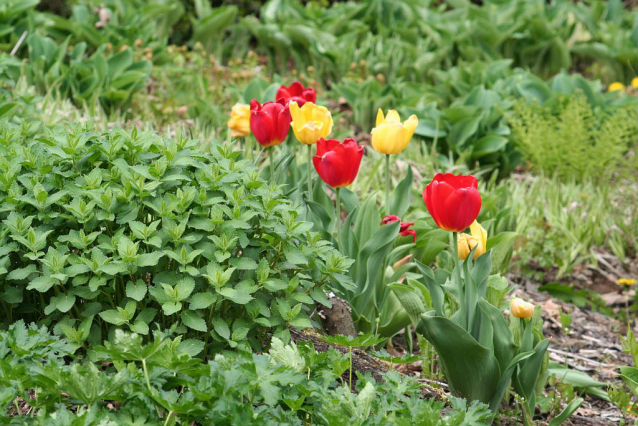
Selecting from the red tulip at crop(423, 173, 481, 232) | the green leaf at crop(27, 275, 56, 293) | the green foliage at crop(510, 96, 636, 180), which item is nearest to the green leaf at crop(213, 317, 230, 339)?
the green leaf at crop(27, 275, 56, 293)

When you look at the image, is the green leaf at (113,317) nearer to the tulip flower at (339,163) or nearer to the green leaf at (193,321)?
the green leaf at (193,321)

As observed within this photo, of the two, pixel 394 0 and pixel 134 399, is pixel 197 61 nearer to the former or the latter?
pixel 394 0

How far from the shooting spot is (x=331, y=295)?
2.57 meters

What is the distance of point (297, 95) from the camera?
3.12m

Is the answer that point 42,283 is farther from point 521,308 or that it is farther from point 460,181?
point 521,308

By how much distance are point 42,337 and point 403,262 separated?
149cm

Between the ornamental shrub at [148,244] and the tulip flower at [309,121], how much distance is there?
35 cm

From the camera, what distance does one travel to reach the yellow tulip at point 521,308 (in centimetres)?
230

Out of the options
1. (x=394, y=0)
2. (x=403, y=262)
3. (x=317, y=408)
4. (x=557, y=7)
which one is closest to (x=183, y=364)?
(x=317, y=408)

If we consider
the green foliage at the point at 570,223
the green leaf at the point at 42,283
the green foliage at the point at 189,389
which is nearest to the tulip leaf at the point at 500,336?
the green foliage at the point at 189,389

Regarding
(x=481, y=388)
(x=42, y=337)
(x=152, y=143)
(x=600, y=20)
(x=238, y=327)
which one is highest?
(x=152, y=143)

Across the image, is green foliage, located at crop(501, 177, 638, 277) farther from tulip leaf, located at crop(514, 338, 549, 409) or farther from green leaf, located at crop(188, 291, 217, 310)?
green leaf, located at crop(188, 291, 217, 310)

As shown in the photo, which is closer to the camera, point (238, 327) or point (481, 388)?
point (238, 327)

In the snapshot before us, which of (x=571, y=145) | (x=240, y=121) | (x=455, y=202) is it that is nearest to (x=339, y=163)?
(x=455, y=202)
